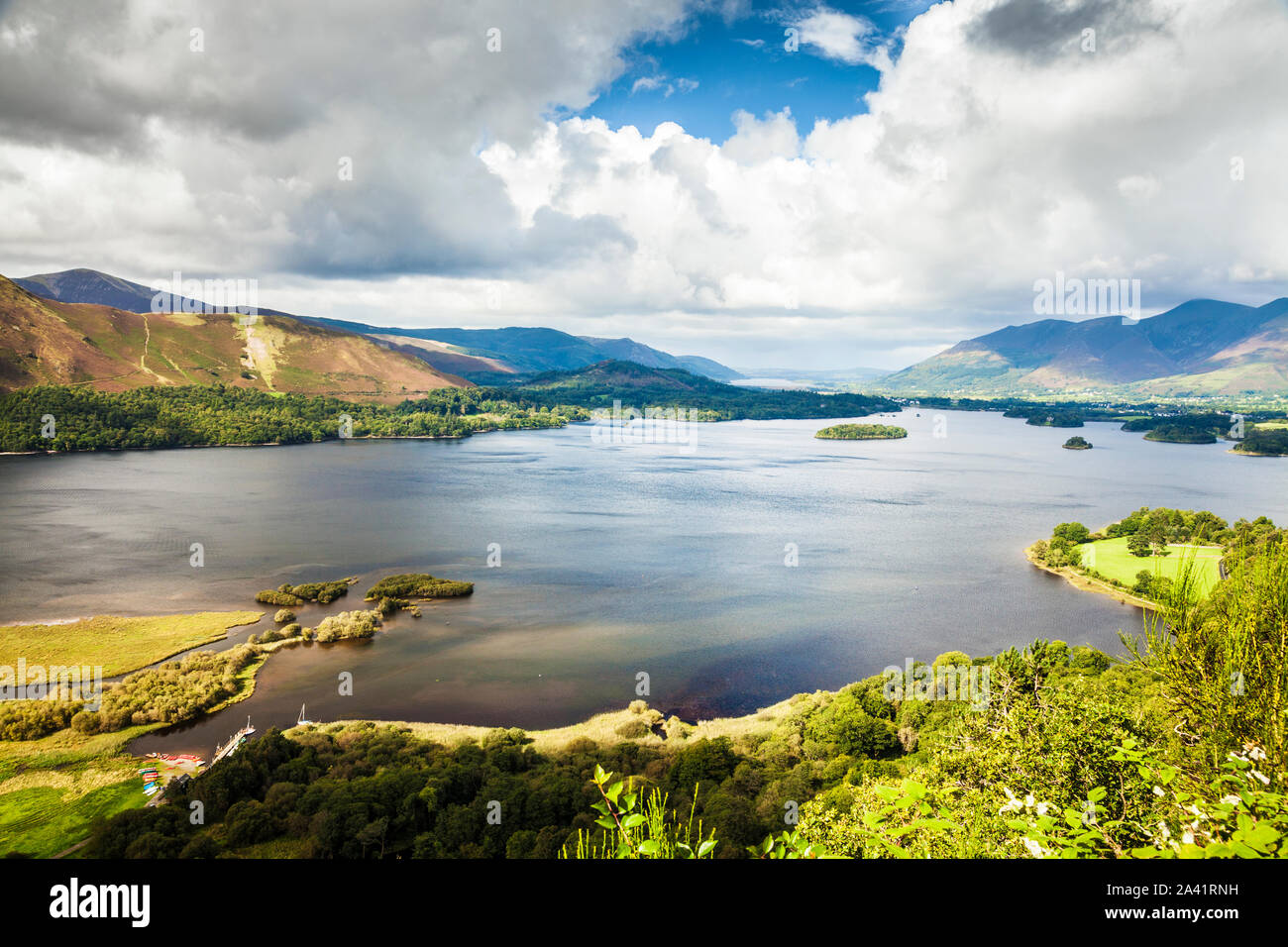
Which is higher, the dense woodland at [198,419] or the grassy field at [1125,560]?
the dense woodland at [198,419]

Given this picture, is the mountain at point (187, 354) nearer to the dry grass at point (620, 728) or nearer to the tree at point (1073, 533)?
the dry grass at point (620, 728)

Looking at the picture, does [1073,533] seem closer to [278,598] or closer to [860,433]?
[278,598]

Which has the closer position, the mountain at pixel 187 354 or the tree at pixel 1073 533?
the tree at pixel 1073 533

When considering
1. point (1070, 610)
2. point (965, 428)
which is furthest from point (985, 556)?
point (965, 428)

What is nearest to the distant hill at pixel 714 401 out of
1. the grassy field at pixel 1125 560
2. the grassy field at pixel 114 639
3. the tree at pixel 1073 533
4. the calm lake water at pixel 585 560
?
the calm lake water at pixel 585 560

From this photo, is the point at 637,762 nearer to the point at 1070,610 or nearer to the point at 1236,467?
the point at 1070,610

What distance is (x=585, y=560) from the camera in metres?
43.2

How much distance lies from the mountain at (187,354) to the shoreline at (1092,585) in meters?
126

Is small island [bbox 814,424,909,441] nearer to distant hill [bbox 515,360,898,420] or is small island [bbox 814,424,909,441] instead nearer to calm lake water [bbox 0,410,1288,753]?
calm lake water [bbox 0,410,1288,753]

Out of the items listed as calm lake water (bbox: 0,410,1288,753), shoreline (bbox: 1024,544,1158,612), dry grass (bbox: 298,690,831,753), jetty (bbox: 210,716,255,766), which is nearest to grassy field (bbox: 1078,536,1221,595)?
shoreline (bbox: 1024,544,1158,612)

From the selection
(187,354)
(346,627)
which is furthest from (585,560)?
(187,354)

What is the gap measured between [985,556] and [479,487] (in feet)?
149

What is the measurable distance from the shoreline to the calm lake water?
0.94 metres

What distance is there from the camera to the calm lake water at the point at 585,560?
26.9 metres
